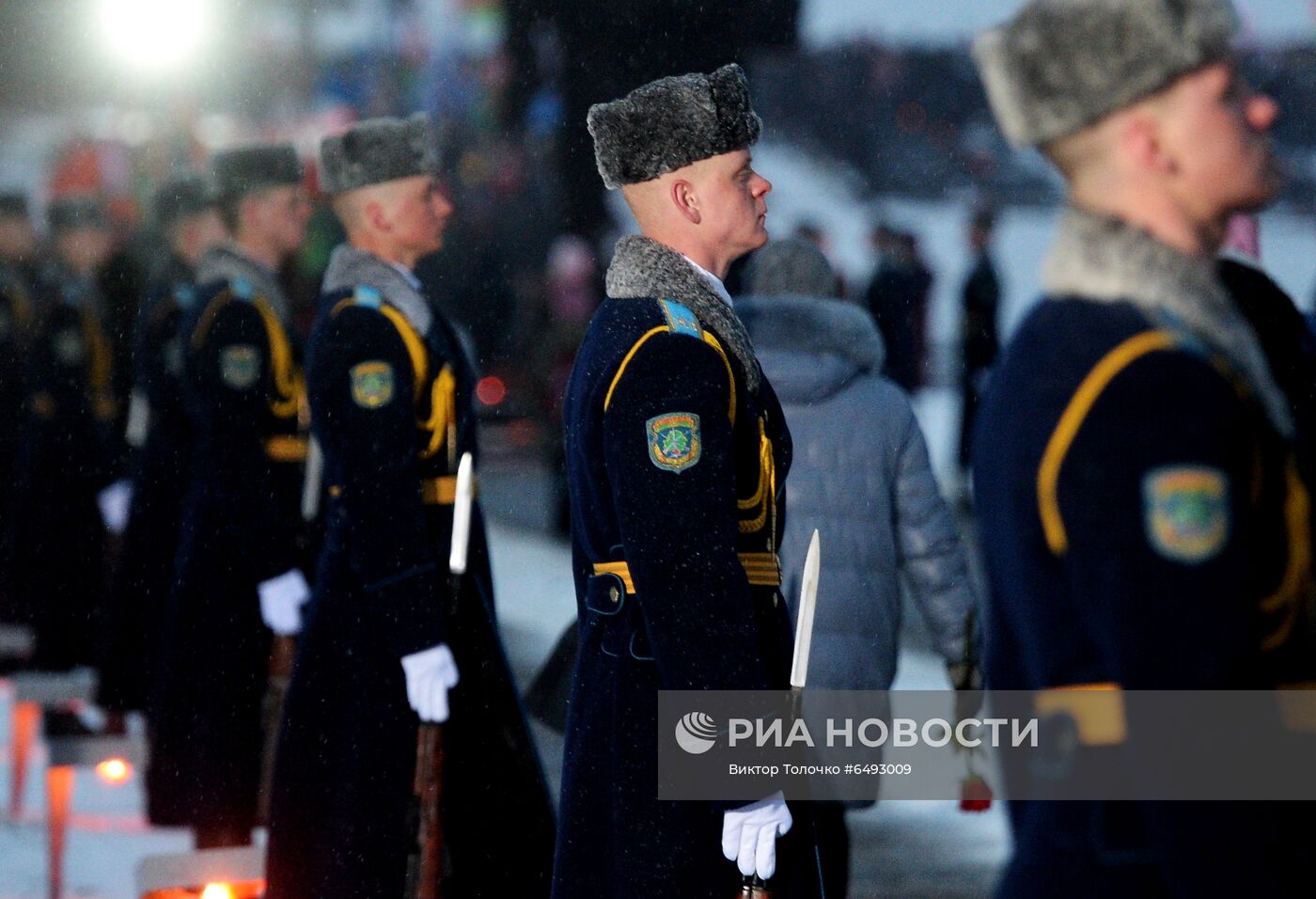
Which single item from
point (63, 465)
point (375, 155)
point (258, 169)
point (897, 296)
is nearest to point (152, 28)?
point (897, 296)

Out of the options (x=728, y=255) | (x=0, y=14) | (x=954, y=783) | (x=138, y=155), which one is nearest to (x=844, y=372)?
(x=728, y=255)

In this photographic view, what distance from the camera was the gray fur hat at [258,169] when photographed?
19.7 feet

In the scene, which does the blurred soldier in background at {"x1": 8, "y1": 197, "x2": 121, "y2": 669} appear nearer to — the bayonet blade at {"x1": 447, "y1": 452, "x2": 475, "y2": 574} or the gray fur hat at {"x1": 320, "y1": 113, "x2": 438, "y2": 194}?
Result: the gray fur hat at {"x1": 320, "y1": 113, "x2": 438, "y2": 194}

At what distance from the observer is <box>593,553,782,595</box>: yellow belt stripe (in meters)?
Result: 3.06

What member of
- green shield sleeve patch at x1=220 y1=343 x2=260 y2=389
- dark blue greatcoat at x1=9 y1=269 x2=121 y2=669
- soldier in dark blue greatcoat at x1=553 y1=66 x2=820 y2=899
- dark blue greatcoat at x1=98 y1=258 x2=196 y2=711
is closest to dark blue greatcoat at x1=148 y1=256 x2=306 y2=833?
green shield sleeve patch at x1=220 y1=343 x2=260 y2=389

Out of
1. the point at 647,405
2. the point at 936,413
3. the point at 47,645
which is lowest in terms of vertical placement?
the point at 647,405

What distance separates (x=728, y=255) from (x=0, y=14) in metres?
24.1

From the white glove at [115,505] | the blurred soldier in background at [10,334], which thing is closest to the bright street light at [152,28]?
the blurred soldier in background at [10,334]

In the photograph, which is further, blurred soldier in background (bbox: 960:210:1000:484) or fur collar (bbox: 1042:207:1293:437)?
blurred soldier in background (bbox: 960:210:1000:484)

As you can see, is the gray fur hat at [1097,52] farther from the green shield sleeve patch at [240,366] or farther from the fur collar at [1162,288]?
the green shield sleeve patch at [240,366]

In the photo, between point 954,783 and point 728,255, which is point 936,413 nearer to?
point 954,783

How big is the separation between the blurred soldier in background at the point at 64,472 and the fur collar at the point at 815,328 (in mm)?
4982

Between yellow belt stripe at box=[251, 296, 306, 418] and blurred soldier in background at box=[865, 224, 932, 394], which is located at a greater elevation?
blurred soldier in background at box=[865, 224, 932, 394]

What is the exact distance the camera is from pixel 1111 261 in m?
2.02
